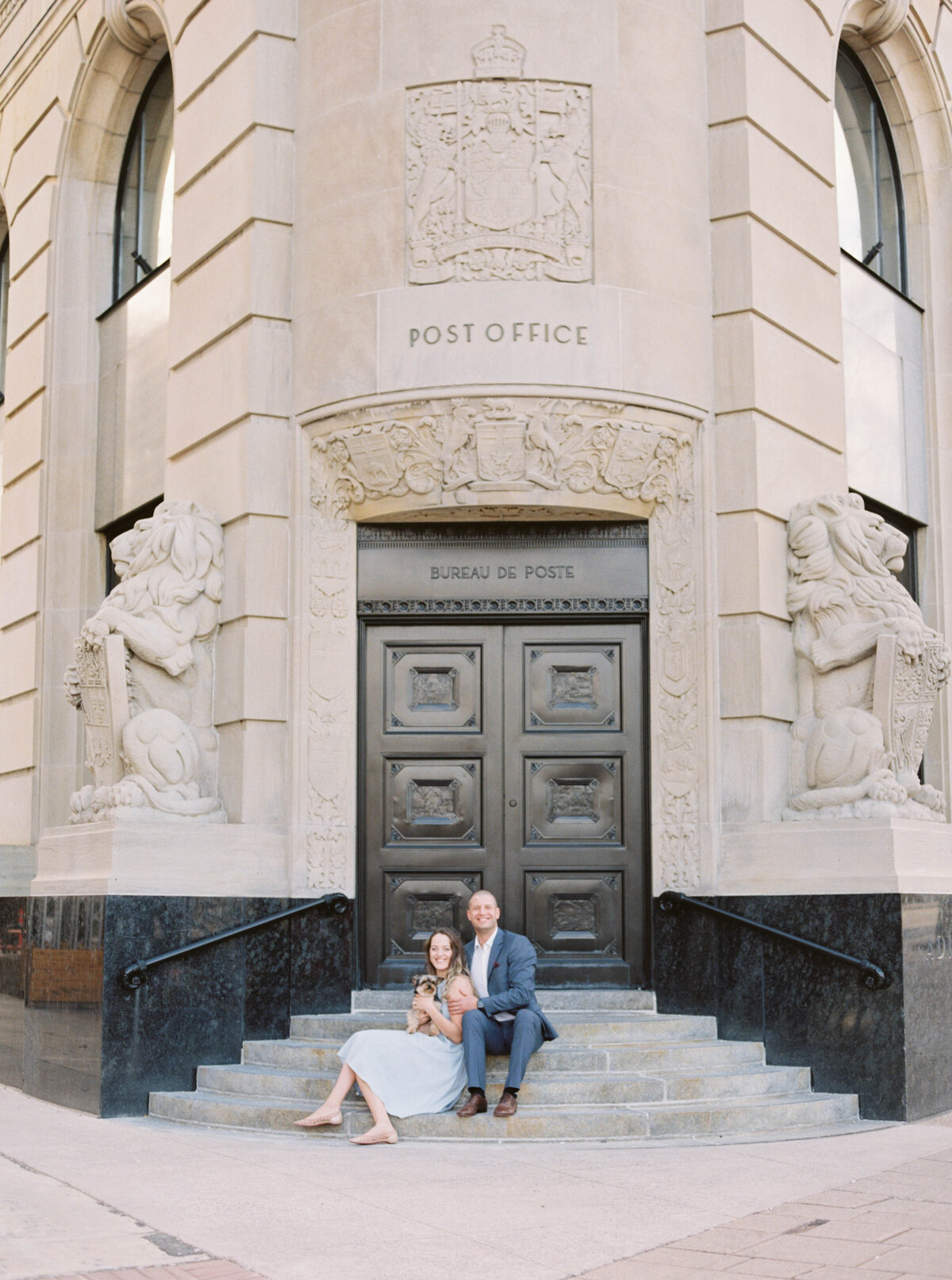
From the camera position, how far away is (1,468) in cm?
1967

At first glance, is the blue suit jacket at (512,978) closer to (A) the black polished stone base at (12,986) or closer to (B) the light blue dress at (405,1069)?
(B) the light blue dress at (405,1069)

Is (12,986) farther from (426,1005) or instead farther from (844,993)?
(844,993)

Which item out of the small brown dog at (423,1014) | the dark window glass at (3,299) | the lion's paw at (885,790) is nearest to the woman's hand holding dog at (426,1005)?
the small brown dog at (423,1014)

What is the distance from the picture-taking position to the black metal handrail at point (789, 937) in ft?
35.2

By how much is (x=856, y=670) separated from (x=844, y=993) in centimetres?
258

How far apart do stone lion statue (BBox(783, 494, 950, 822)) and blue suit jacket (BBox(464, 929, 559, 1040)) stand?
2911 millimetres

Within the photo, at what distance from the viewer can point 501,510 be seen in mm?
12477

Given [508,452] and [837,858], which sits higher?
[508,452]

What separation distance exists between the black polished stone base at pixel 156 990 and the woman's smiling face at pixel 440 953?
2.03m

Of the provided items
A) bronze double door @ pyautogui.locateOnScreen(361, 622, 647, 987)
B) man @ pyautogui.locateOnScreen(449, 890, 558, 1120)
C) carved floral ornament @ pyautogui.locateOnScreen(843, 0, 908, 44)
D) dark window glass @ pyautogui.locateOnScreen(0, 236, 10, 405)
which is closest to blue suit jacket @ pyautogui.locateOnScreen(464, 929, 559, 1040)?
man @ pyautogui.locateOnScreen(449, 890, 558, 1120)

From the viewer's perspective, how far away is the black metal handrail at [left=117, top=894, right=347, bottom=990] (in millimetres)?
10977

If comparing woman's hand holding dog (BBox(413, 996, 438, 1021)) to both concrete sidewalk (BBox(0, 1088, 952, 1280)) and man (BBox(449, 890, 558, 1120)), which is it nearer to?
man (BBox(449, 890, 558, 1120))

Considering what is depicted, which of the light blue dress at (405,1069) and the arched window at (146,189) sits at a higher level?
the arched window at (146,189)

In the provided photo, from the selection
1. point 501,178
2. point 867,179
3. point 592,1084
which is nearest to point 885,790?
point 592,1084
